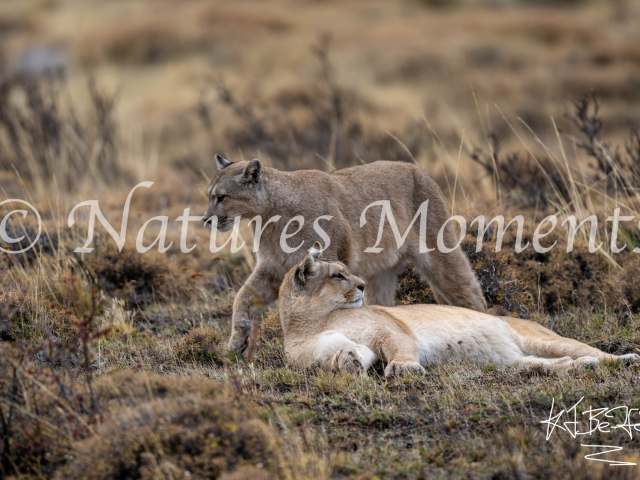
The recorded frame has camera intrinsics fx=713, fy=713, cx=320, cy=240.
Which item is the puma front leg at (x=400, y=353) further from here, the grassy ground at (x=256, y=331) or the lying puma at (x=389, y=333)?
the grassy ground at (x=256, y=331)

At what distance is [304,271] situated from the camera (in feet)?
22.0

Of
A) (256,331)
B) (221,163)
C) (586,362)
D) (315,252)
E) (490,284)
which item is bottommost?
(490,284)

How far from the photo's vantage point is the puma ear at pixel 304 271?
6.60 metres

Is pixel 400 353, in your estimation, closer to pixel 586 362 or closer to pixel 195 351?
pixel 586 362

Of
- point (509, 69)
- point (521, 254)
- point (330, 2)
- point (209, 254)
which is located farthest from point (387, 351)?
point (330, 2)

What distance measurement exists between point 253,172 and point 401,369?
2686 mm

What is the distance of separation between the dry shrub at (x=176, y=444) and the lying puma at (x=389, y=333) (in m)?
1.80

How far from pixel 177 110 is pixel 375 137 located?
10.6 meters

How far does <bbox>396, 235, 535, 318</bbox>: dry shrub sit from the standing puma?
1.30 ft

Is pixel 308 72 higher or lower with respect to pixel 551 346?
higher

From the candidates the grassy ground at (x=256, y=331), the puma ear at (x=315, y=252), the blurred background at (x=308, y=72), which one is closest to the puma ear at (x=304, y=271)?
the puma ear at (x=315, y=252)

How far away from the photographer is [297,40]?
110ft

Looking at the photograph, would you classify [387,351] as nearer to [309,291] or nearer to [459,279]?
[309,291]
